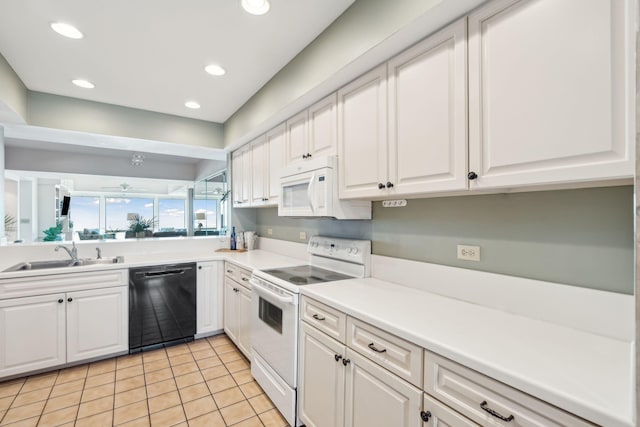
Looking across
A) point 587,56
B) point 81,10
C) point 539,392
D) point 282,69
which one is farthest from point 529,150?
point 81,10

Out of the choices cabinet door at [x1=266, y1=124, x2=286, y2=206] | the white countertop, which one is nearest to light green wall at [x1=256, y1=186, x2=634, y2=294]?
the white countertop

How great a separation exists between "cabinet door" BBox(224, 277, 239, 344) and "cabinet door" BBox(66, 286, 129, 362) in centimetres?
89

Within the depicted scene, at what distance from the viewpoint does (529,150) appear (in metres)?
1.09

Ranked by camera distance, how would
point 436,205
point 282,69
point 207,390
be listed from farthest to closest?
point 282,69, point 207,390, point 436,205

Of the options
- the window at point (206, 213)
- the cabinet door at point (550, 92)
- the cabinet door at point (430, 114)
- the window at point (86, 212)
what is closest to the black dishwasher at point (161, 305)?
the cabinet door at point (430, 114)

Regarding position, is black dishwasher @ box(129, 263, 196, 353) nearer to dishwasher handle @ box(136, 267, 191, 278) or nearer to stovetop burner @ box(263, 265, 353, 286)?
dishwasher handle @ box(136, 267, 191, 278)

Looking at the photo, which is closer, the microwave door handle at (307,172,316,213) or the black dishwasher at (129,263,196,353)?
the microwave door handle at (307,172,316,213)

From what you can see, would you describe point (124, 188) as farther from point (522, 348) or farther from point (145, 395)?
point (522, 348)

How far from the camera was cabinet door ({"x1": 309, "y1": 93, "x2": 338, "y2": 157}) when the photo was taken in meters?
2.11

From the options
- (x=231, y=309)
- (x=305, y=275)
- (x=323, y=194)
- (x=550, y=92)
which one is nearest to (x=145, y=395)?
(x=231, y=309)

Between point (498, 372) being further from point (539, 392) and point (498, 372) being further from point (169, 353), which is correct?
point (169, 353)

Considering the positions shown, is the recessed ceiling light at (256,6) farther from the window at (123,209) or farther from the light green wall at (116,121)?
the window at (123,209)

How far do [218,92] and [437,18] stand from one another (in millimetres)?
2209

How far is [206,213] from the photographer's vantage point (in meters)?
6.45
